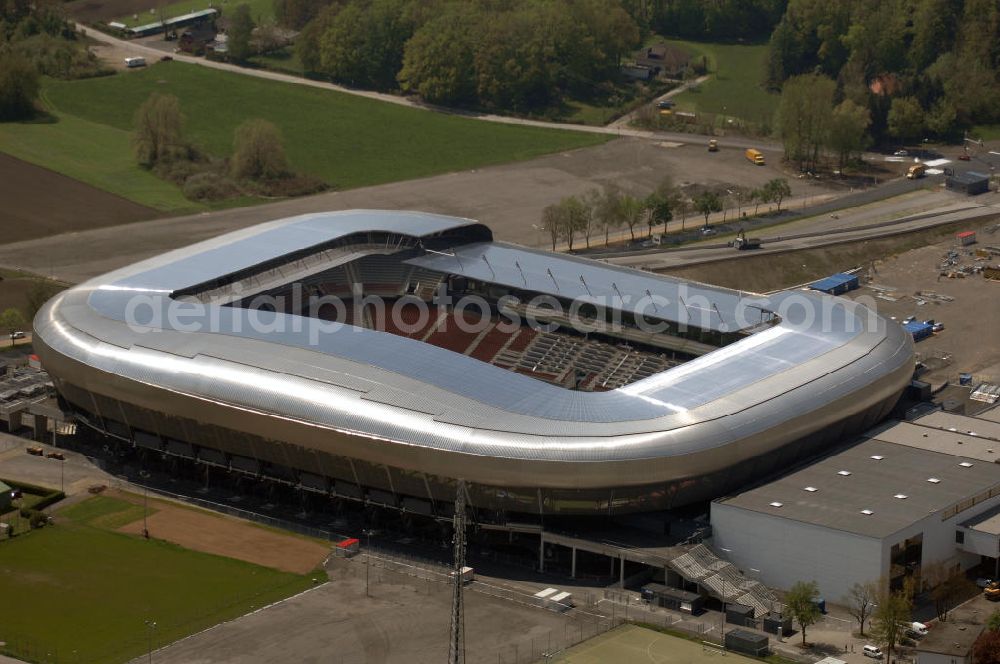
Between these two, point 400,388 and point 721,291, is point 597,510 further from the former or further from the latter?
point 721,291

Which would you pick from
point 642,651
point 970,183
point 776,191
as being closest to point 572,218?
point 776,191

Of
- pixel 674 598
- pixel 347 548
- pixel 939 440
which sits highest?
pixel 939 440

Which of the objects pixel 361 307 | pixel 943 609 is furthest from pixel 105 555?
pixel 943 609

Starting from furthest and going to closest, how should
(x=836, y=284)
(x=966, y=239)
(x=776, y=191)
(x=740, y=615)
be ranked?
1. (x=776, y=191)
2. (x=966, y=239)
3. (x=836, y=284)
4. (x=740, y=615)

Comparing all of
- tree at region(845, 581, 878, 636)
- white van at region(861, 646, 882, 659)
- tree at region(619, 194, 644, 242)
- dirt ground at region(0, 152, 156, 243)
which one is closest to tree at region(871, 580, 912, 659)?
white van at region(861, 646, 882, 659)

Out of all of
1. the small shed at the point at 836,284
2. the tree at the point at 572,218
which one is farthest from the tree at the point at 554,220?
the small shed at the point at 836,284

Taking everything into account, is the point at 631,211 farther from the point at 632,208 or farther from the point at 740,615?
the point at 740,615
